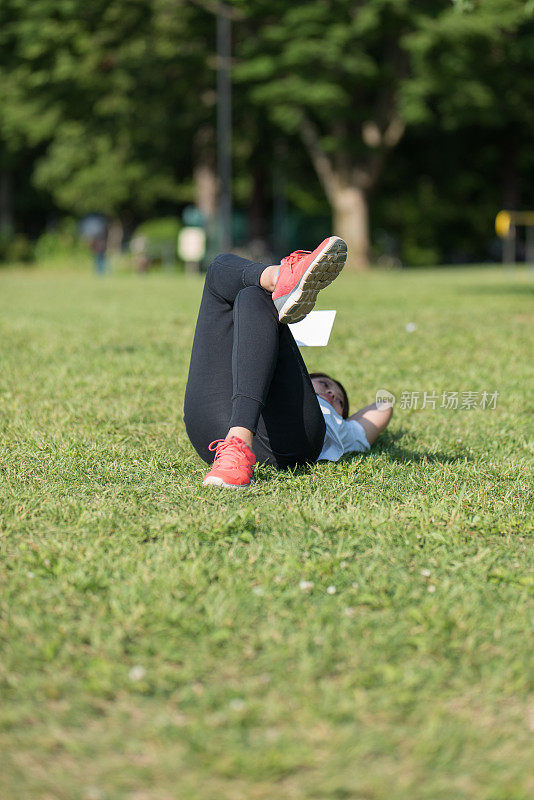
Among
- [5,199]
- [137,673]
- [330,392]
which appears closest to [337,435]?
[330,392]

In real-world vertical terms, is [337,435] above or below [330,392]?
below

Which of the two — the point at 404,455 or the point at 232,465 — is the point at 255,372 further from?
the point at 404,455

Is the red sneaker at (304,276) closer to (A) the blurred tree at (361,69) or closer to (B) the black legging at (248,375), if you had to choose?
(B) the black legging at (248,375)

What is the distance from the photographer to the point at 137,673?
242cm

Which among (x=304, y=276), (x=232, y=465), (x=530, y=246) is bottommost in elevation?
(x=232, y=465)

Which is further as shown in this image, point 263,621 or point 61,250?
point 61,250

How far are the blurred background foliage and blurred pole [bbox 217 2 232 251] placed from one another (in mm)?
419

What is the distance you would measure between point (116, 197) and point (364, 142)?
747 inches

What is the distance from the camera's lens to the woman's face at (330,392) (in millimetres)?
4539

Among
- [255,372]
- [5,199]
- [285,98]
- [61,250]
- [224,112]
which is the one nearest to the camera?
[255,372]

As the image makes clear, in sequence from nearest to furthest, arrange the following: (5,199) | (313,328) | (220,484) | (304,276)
Result: (304,276)
(220,484)
(313,328)
(5,199)

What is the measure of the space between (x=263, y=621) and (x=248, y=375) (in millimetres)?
1236

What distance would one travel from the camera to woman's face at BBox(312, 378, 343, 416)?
14.9 ft

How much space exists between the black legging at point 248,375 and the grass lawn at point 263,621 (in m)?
0.22
